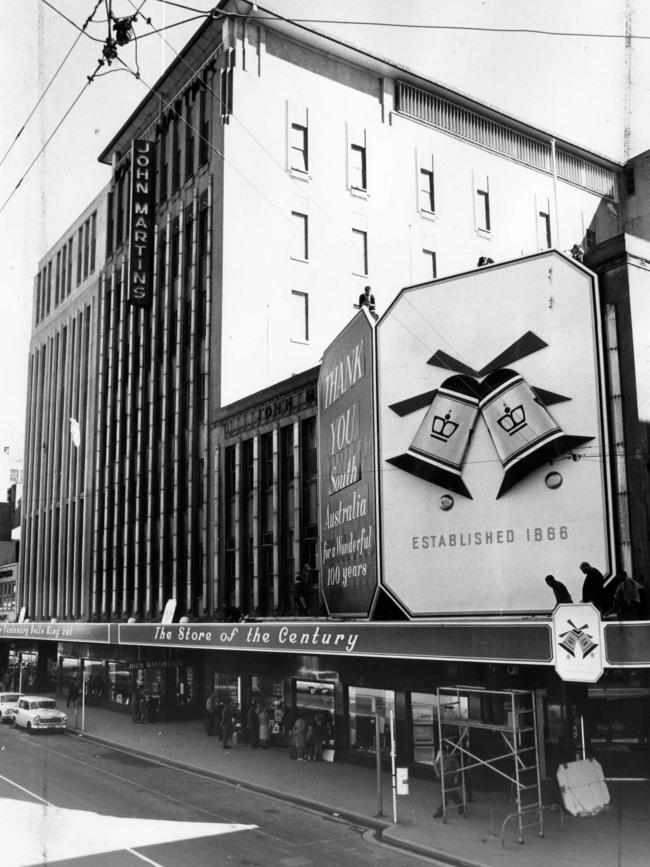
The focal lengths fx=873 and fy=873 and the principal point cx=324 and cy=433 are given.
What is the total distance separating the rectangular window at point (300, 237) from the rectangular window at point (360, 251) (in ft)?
8.00

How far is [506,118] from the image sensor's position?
47031 mm

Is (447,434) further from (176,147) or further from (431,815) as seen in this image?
(176,147)

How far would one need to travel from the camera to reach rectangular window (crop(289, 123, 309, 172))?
40.9 meters

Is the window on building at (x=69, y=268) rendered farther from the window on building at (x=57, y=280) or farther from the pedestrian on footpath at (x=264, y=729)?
the pedestrian on footpath at (x=264, y=729)

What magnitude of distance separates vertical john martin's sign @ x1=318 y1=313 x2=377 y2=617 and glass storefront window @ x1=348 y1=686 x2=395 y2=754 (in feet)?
7.81

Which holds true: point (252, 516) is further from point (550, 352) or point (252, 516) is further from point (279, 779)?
point (550, 352)

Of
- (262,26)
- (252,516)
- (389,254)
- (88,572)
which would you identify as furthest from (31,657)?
(262,26)

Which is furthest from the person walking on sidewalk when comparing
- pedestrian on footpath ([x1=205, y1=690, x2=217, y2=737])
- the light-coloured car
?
the light-coloured car

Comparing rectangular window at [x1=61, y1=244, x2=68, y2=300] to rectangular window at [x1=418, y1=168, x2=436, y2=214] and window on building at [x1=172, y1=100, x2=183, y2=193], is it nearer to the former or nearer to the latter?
window on building at [x1=172, y1=100, x2=183, y2=193]

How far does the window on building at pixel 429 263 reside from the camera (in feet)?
146

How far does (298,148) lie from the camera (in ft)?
135

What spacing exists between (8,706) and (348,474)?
20971 mm

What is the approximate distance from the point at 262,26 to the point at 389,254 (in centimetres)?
1208

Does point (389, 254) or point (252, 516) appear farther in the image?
point (389, 254)
